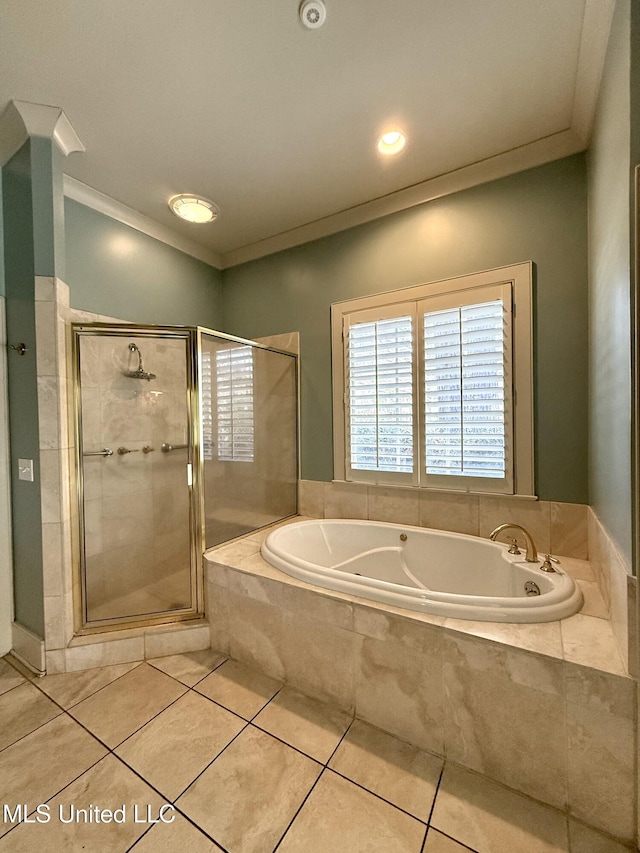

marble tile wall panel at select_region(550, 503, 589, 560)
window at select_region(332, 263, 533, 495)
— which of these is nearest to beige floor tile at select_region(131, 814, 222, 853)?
window at select_region(332, 263, 533, 495)

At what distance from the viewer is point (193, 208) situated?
7.30 ft

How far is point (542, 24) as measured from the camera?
1.24m

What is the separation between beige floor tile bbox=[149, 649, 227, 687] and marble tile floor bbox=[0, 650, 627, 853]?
105mm

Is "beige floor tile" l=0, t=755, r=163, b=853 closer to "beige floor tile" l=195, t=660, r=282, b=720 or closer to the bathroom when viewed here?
"beige floor tile" l=195, t=660, r=282, b=720

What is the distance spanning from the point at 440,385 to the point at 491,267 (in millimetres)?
709

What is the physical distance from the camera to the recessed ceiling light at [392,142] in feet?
5.61

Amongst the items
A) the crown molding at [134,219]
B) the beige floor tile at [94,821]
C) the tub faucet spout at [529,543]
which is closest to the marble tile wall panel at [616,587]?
the tub faucet spout at [529,543]

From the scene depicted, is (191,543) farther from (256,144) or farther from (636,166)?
(636,166)

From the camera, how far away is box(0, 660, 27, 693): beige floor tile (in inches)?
62.9

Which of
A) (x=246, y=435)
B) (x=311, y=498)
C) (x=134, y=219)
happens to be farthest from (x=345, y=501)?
(x=134, y=219)

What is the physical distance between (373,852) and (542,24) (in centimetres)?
276

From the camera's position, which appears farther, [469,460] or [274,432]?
[274,432]

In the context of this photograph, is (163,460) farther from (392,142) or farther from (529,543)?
(392,142)

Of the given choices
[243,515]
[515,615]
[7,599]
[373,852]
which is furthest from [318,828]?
[7,599]
